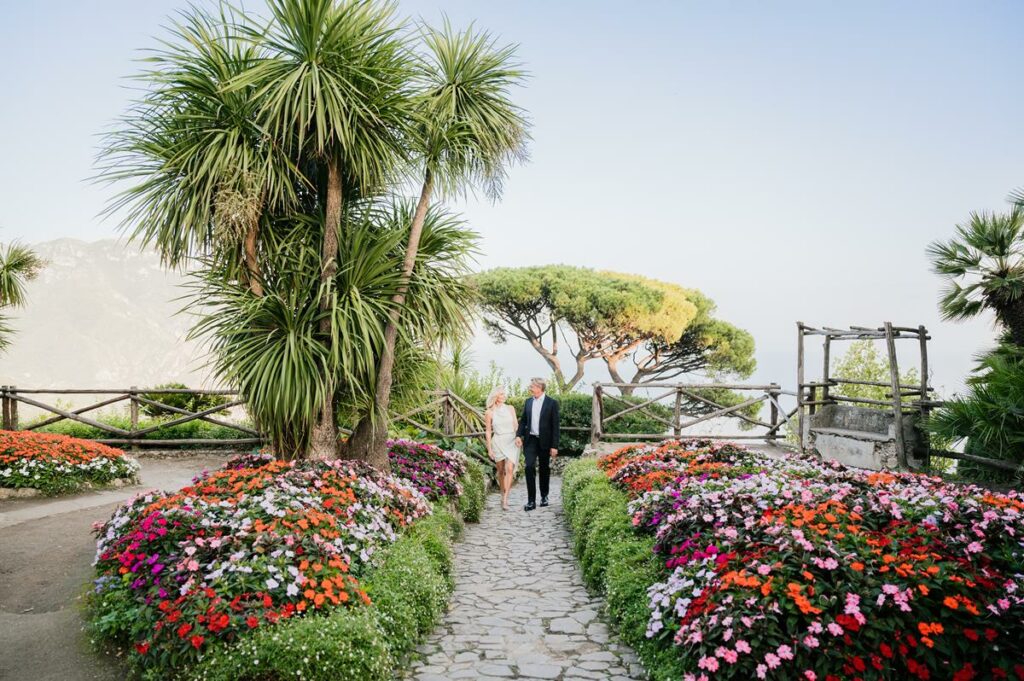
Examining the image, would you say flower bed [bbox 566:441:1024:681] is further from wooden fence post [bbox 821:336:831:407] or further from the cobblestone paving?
wooden fence post [bbox 821:336:831:407]

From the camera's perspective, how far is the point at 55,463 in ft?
30.5

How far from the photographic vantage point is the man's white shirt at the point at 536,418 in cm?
936

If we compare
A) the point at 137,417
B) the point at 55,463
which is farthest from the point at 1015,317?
the point at 137,417

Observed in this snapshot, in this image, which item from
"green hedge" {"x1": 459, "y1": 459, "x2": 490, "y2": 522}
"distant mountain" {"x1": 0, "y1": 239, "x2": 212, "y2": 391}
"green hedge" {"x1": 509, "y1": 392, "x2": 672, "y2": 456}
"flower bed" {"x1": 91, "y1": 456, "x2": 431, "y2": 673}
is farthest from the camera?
"distant mountain" {"x1": 0, "y1": 239, "x2": 212, "y2": 391}

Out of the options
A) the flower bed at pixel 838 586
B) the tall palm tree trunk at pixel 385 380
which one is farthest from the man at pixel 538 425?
the flower bed at pixel 838 586

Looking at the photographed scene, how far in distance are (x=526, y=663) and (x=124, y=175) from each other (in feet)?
23.3

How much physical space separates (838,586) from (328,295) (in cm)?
578

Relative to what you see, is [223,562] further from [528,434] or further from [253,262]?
[528,434]

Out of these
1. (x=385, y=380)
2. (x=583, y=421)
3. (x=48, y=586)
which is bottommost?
(x=48, y=586)

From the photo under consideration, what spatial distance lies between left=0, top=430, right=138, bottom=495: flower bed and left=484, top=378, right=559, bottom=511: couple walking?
5.19 m

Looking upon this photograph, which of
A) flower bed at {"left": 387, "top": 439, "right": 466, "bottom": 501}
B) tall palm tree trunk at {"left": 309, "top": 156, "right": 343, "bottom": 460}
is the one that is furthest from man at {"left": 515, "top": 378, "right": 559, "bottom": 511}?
tall palm tree trunk at {"left": 309, "top": 156, "right": 343, "bottom": 460}

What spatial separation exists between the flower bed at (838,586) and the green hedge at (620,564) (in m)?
0.03

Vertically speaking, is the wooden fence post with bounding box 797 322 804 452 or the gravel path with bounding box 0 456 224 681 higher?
the wooden fence post with bounding box 797 322 804 452

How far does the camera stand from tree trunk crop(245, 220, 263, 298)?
8.09 m
